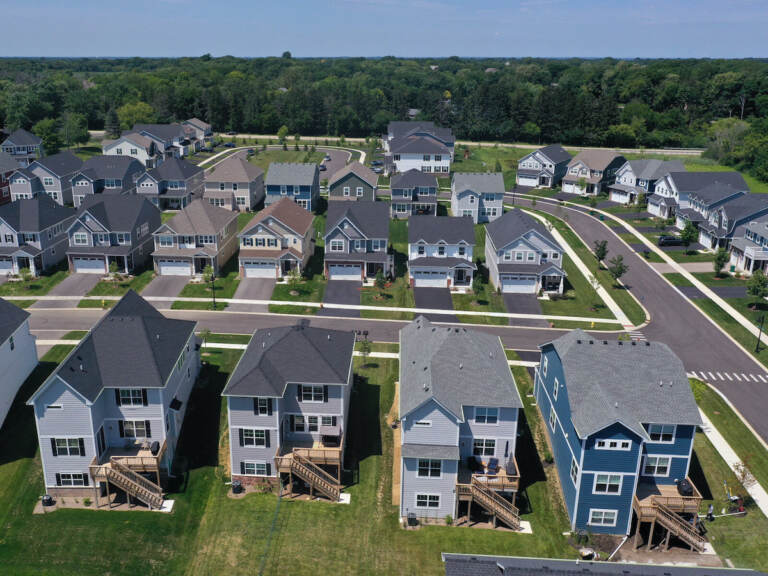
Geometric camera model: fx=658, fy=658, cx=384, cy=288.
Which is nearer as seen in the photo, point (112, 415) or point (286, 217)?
point (112, 415)

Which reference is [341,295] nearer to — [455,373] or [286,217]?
[286,217]

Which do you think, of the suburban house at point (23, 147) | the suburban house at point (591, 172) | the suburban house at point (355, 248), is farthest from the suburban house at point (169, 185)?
the suburban house at point (591, 172)

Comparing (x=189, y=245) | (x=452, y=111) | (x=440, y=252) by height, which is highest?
(x=452, y=111)

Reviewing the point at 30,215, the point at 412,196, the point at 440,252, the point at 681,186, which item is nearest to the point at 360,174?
the point at 412,196

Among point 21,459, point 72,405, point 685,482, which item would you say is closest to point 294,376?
point 72,405

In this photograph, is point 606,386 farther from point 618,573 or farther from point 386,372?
point 386,372

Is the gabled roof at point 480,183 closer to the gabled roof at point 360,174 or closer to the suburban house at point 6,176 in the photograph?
the gabled roof at point 360,174
